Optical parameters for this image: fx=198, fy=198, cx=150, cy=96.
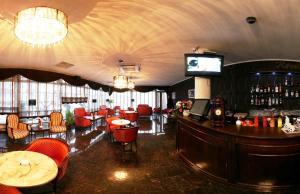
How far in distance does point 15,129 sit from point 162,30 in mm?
5647

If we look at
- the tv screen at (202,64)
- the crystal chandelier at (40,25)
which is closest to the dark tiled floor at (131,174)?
the tv screen at (202,64)

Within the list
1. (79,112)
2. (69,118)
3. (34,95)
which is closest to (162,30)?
(34,95)

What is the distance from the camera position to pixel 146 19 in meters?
3.33

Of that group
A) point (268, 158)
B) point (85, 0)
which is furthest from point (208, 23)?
point (268, 158)

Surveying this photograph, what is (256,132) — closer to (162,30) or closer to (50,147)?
(162,30)

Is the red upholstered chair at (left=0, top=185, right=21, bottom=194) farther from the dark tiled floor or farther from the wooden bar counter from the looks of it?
the wooden bar counter

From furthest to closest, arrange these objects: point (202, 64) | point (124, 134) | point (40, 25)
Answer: point (124, 134), point (202, 64), point (40, 25)

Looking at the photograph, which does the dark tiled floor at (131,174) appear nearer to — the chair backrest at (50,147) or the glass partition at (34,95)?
the chair backrest at (50,147)

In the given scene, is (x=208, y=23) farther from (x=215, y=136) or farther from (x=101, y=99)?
(x=101, y=99)

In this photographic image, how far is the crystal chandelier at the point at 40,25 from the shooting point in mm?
2262

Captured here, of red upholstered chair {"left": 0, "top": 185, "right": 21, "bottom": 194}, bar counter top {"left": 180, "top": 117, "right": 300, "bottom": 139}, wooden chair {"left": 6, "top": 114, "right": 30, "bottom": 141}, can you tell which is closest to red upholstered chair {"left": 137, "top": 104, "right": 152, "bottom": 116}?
wooden chair {"left": 6, "top": 114, "right": 30, "bottom": 141}

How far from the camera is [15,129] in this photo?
6293 mm

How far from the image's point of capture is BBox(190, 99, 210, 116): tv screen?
15.0 ft

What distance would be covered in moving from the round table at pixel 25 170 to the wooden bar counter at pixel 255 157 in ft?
8.96
